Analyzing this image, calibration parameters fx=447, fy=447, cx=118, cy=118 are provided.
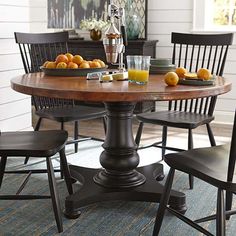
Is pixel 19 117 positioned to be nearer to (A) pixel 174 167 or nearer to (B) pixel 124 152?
(B) pixel 124 152

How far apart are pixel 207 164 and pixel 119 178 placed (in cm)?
83

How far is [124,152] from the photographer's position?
8.66 ft

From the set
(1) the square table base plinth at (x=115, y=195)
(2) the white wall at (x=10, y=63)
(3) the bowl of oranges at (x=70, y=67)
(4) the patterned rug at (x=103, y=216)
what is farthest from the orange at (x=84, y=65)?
(2) the white wall at (x=10, y=63)

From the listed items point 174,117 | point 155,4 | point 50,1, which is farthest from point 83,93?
point 50,1

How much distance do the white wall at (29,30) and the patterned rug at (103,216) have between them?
1161mm

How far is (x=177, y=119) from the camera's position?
2.91 m

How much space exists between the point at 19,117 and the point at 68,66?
1723 mm

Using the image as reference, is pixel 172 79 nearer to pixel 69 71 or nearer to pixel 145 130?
pixel 69 71

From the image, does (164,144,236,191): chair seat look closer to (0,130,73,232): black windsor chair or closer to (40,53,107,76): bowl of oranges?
(0,130,73,232): black windsor chair

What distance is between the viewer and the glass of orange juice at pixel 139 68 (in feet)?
7.38

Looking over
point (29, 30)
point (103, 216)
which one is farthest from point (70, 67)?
point (29, 30)

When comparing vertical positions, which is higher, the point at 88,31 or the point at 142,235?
the point at 88,31

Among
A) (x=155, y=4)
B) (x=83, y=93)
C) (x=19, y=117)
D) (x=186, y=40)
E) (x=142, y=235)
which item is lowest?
(x=142, y=235)

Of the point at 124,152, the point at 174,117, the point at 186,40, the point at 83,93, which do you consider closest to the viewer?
the point at 83,93
